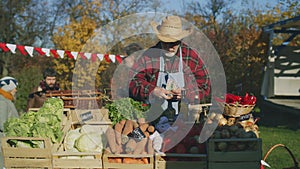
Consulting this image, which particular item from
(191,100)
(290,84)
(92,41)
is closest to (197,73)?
(191,100)

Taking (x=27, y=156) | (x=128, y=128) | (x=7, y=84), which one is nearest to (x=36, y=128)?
(x=27, y=156)

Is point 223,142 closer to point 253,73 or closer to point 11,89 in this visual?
point 11,89

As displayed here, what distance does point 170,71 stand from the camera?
141 inches

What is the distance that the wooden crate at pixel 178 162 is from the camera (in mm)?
A: 3045

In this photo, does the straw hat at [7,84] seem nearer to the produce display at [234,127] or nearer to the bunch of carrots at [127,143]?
the bunch of carrots at [127,143]

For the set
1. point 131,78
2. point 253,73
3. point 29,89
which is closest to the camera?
point 131,78

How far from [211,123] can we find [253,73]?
9.46m

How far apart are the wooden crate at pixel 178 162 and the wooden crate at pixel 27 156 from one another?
0.85 metres

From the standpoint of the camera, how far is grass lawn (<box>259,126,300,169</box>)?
20.5ft

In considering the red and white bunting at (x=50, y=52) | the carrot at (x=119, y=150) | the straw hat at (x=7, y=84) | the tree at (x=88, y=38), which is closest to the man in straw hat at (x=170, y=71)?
the carrot at (x=119, y=150)

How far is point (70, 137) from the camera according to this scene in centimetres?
343

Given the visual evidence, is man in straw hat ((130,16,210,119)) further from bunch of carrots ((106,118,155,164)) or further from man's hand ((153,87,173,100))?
bunch of carrots ((106,118,155,164))

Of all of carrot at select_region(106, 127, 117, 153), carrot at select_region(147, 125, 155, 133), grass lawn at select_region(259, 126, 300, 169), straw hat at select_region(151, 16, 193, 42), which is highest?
straw hat at select_region(151, 16, 193, 42)

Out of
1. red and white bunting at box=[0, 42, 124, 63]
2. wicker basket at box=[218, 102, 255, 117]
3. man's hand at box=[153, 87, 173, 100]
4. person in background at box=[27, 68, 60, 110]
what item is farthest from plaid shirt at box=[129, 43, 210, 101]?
red and white bunting at box=[0, 42, 124, 63]
